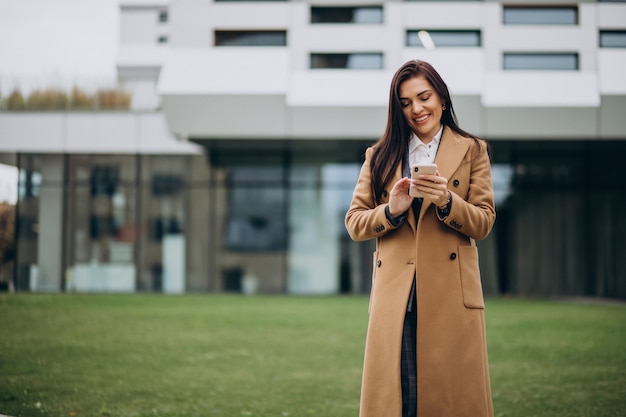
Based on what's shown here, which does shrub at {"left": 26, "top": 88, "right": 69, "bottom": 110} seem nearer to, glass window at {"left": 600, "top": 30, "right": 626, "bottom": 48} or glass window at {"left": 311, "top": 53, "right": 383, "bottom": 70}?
glass window at {"left": 311, "top": 53, "right": 383, "bottom": 70}

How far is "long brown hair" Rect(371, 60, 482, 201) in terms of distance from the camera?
308cm

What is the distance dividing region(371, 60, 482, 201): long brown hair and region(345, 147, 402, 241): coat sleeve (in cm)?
3

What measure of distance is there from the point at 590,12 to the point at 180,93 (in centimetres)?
1288

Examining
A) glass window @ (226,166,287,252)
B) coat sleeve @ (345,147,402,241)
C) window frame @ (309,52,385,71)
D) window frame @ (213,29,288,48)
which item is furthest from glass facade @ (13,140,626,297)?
coat sleeve @ (345,147,402,241)

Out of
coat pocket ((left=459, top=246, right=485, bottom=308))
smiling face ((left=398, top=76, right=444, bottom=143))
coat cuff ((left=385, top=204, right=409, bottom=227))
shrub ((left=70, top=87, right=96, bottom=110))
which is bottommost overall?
coat pocket ((left=459, top=246, right=485, bottom=308))

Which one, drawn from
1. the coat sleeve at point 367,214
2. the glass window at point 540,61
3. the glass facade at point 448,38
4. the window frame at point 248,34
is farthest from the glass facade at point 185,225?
the coat sleeve at point 367,214

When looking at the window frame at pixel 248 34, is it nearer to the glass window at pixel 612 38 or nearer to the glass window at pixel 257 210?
the glass window at pixel 257 210

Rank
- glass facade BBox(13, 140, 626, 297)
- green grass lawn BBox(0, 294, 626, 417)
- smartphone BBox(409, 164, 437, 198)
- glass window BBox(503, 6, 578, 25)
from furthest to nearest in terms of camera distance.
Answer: glass facade BBox(13, 140, 626, 297) → glass window BBox(503, 6, 578, 25) → green grass lawn BBox(0, 294, 626, 417) → smartphone BBox(409, 164, 437, 198)

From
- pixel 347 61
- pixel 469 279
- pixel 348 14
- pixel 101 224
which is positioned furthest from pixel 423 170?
pixel 101 224

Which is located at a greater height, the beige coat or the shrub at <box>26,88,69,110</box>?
the shrub at <box>26,88,69,110</box>

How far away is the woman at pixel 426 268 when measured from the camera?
292 cm

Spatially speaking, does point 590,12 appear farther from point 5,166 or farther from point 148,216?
point 5,166

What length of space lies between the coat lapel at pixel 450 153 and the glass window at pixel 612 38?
20764 mm

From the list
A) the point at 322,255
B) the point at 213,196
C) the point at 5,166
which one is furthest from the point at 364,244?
the point at 5,166
